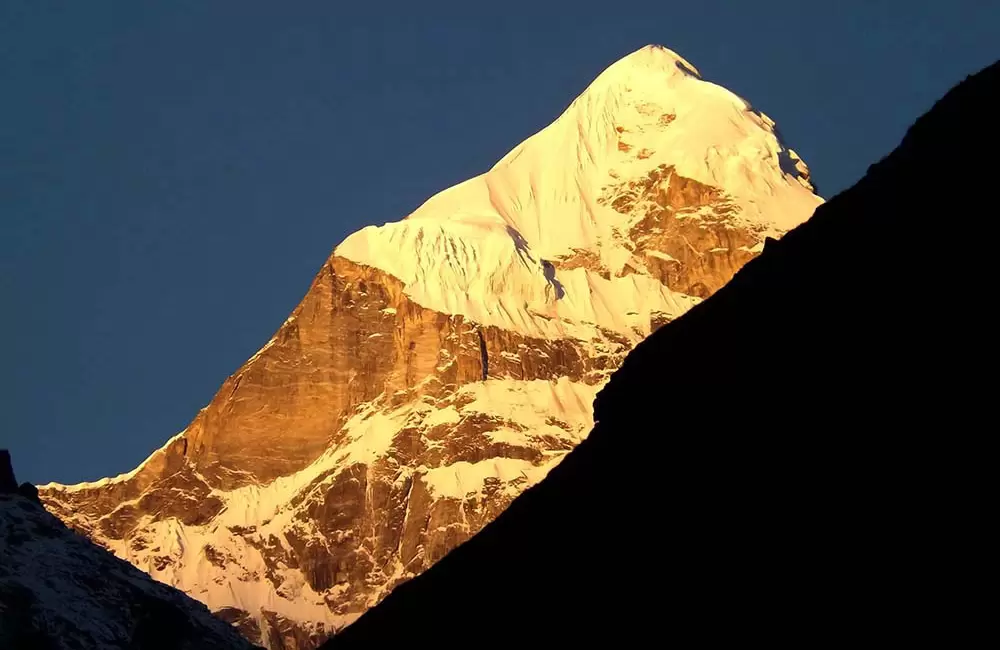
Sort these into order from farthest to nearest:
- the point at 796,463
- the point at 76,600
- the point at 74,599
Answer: the point at 76,600, the point at 74,599, the point at 796,463

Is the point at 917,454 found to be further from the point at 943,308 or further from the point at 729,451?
the point at 729,451

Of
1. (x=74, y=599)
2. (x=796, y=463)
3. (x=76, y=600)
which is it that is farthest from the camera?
(x=76, y=600)

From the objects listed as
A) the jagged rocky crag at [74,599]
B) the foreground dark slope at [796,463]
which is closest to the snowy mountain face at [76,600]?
the jagged rocky crag at [74,599]

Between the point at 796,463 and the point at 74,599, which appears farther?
the point at 74,599

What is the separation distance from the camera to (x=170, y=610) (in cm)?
13812

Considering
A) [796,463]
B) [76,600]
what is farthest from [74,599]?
[796,463]

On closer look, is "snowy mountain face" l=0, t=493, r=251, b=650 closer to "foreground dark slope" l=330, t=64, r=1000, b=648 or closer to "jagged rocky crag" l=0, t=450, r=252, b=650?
"jagged rocky crag" l=0, t=450, r=252, b=650

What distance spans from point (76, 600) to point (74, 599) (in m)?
0.17

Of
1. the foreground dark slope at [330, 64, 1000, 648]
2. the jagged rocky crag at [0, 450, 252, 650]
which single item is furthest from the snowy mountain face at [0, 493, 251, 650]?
the foreground dark slope at [330, 64, 1000, 648]

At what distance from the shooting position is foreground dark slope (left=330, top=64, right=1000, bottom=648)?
39.8 meters

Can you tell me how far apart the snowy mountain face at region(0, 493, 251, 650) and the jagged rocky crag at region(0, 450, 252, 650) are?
5 centimetres

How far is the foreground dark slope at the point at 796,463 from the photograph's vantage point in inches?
1566

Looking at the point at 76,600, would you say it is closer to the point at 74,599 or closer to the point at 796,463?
the point at 74,599

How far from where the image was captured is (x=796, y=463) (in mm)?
44156
